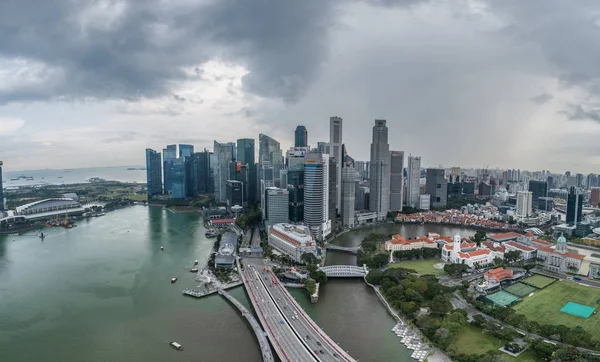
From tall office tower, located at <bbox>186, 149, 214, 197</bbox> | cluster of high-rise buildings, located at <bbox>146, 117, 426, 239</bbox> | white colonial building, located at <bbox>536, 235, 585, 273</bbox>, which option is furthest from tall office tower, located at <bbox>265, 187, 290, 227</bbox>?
tall office tower, located at <bbox>186, 149, 214, 197</bbox>

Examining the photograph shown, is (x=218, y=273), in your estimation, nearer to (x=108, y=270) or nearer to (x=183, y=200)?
(x=108, y=270)

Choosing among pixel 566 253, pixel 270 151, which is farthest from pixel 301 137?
pixel 566 253

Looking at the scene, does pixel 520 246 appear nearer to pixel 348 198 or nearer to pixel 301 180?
pixel 348 198

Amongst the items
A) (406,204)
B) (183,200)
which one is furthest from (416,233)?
(183,200)

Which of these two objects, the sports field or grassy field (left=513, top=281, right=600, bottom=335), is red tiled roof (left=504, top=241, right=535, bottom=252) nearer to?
the sports field

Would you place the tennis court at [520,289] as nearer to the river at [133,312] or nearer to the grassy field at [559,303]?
the grassy field at [559,303]

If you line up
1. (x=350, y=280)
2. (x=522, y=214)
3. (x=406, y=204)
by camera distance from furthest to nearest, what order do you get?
(x=406, y=204) < (x=522, y=214) < (x=350, y=280)
